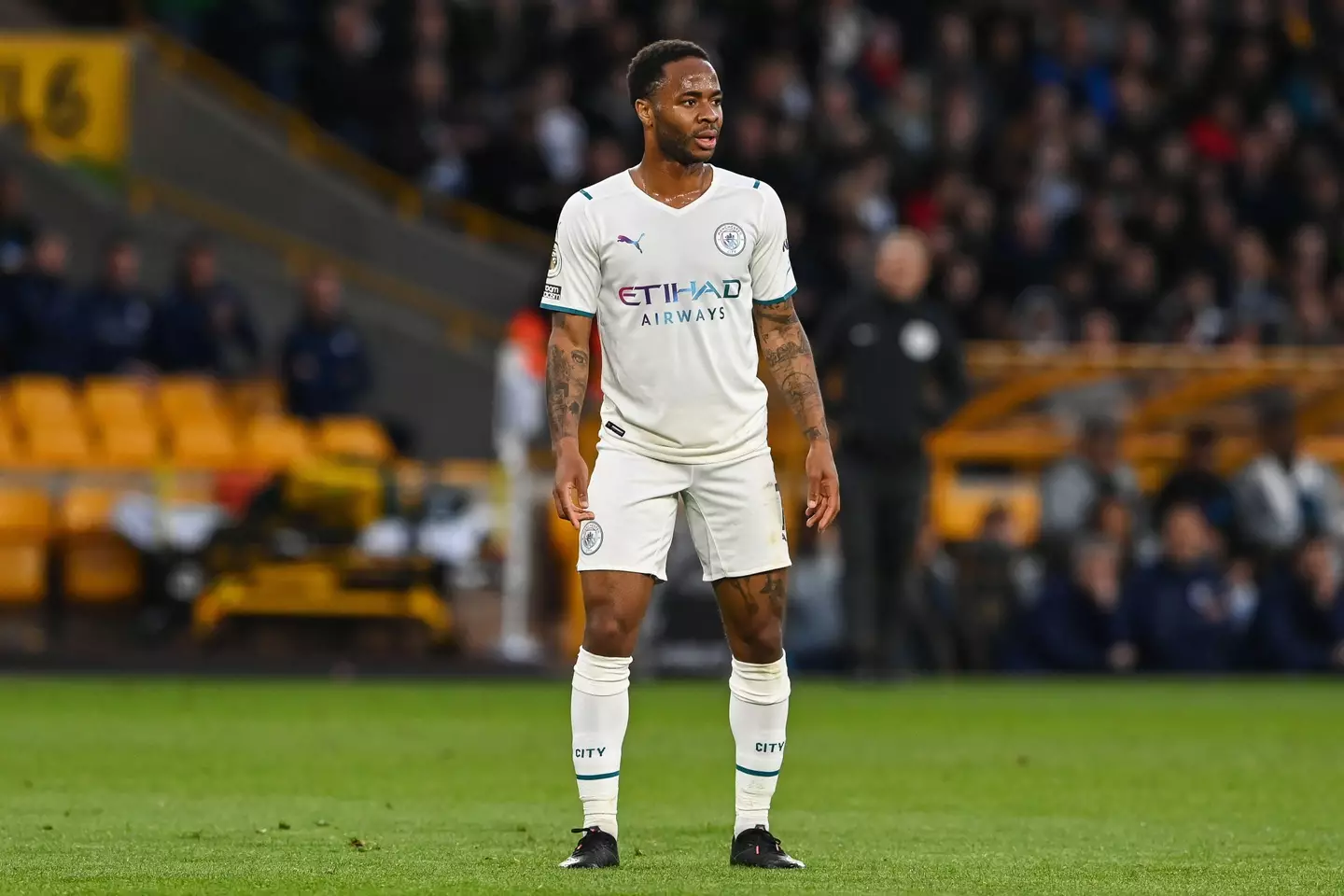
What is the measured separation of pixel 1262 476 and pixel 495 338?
877 cm

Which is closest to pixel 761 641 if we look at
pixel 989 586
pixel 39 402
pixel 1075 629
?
pixel 989 586

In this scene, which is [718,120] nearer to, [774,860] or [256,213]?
[774,860]

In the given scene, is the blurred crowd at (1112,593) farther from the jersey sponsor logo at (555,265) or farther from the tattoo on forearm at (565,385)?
the jersey sponsor logo at (555,265)

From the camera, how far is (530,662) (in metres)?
15.8

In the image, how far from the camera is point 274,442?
19125mm

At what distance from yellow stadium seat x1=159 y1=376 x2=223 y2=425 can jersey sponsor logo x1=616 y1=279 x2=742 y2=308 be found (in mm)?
13293

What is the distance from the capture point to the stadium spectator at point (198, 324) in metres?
19.5

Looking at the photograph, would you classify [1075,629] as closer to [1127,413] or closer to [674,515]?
[1127,413]

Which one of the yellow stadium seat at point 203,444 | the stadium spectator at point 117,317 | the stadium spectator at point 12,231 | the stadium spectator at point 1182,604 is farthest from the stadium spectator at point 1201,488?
the stadium spectator at point 12,231

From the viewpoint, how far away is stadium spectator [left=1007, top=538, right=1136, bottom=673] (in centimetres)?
1588

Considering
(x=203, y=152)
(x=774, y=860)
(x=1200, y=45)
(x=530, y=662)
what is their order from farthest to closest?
(x=1200, y=45)
(x=203, y=152)
(x=530, y=662)
(x=774, y=860)

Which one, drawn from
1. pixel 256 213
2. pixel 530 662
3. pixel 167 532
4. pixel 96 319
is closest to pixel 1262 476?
pixel 530 662

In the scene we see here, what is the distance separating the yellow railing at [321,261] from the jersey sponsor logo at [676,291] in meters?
16.4

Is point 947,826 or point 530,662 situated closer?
point 947,826
